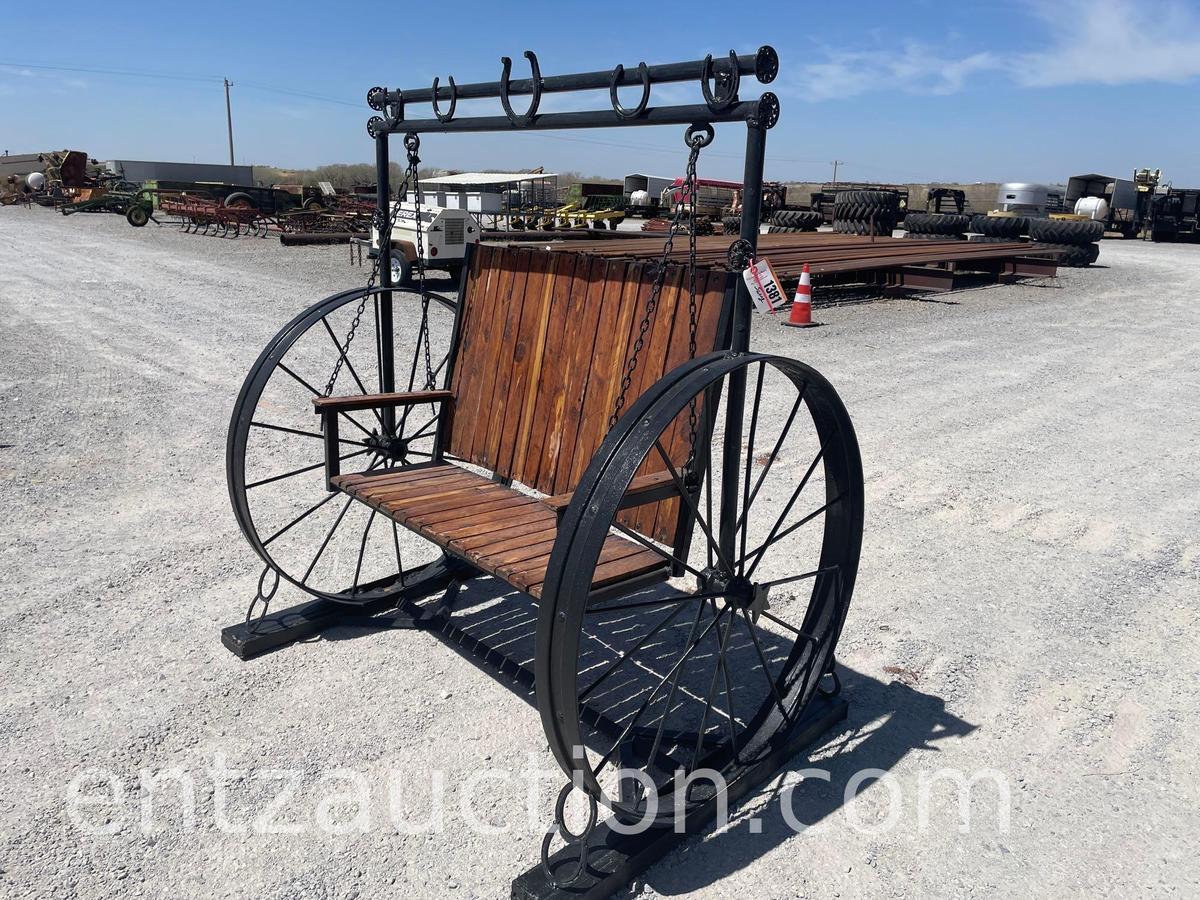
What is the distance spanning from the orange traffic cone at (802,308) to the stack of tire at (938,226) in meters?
10.9

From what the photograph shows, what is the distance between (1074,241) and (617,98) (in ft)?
64.6

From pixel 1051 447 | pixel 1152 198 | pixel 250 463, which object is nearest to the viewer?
pixel 250 463

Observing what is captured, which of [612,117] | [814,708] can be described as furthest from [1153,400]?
[612,117]

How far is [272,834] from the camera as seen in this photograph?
2.58 metres

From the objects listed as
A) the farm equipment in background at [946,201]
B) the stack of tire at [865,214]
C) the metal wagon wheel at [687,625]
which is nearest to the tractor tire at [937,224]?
the stack of tire at [865,214]

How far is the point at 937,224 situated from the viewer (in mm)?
21766

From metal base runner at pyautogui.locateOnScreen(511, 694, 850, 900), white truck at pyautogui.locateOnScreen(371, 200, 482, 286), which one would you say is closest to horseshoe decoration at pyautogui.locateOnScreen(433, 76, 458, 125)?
metal base runner at pyautogui.locateOnScreen(511, 694, 850, 900)

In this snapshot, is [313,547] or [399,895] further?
[313,547]

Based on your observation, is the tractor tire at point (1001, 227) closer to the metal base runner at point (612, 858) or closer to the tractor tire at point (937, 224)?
the tractor tire at point (937, 224)

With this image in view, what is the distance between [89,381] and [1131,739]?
7710mm

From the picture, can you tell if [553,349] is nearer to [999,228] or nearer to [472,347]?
[472,347]

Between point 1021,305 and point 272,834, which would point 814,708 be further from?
point 1021,305

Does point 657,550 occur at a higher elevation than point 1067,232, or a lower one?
lower

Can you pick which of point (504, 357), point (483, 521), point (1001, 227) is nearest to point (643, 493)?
point (483, 521)
